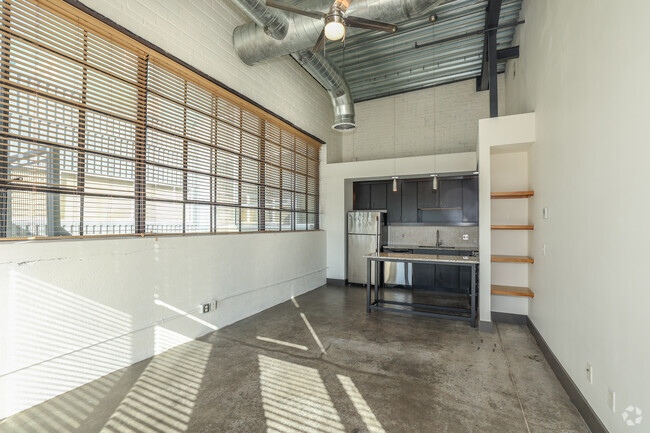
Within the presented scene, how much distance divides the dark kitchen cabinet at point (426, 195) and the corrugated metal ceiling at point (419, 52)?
235 centimetres

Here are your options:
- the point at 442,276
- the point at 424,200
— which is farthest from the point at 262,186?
the point at 442,276

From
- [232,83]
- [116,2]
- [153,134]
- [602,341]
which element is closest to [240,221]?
[153,134]

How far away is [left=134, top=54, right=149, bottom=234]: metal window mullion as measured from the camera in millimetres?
3061

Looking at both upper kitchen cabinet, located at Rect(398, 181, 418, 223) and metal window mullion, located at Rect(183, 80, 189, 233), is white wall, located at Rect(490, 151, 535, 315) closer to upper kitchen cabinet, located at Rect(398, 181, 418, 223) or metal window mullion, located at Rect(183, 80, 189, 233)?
upper kitchen cabinet, located at Rect(398, 181, 418, 223)

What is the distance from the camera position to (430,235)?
6.67m

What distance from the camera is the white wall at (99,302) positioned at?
219 centimetres

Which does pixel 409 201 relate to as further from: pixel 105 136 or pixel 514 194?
pixel 105 136

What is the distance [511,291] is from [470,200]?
2.60 m

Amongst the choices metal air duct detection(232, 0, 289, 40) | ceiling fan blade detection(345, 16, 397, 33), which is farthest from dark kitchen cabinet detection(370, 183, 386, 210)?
ceiling fan blade detection(345, 16, 397, 33)

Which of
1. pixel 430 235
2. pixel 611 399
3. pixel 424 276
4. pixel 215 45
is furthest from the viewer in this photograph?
pixel 430 235

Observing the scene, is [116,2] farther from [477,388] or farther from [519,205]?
[519,205]

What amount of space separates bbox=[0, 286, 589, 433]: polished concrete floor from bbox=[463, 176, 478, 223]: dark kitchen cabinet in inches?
112

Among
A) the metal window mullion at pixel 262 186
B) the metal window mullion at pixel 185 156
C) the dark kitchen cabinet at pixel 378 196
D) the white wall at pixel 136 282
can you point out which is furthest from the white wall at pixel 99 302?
the dark kitchen cabinet at pixel 378 196

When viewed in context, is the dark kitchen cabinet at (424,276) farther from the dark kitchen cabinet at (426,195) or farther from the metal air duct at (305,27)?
the metal air duct at (305,27)
